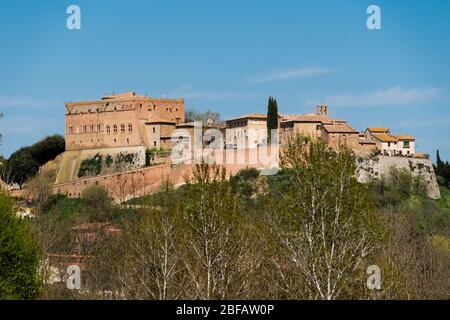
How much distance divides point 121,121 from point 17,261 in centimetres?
4813

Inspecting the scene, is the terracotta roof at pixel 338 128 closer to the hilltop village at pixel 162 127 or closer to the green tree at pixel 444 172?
the hilltop village at pixel 162 127

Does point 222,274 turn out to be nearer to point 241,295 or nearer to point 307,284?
point 241,295

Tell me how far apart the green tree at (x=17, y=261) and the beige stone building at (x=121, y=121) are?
149 feet

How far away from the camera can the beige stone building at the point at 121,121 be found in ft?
227

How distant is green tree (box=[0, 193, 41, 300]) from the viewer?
73.0 feet

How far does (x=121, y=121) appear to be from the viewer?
230 ft

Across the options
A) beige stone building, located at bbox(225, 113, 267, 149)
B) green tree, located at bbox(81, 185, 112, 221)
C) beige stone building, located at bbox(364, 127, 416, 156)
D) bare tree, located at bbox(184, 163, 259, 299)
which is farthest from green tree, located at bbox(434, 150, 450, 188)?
bare tree, located at bbox(184, 163, 259, 299)

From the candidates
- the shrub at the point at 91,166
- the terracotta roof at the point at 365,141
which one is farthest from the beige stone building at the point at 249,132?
the shrub at the point at 91,166

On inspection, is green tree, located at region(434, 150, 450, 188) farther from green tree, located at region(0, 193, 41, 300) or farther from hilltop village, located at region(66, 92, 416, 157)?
green tree, located at region(0, 193, 41, 300)

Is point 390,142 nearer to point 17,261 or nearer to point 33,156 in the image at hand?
point 33,156

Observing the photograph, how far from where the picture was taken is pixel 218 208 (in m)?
22.0

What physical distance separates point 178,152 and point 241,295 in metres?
44.8

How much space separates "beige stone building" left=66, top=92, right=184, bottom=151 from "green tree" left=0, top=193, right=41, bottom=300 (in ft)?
149

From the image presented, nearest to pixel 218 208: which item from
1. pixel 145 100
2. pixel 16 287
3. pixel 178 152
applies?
pixel 16 287
